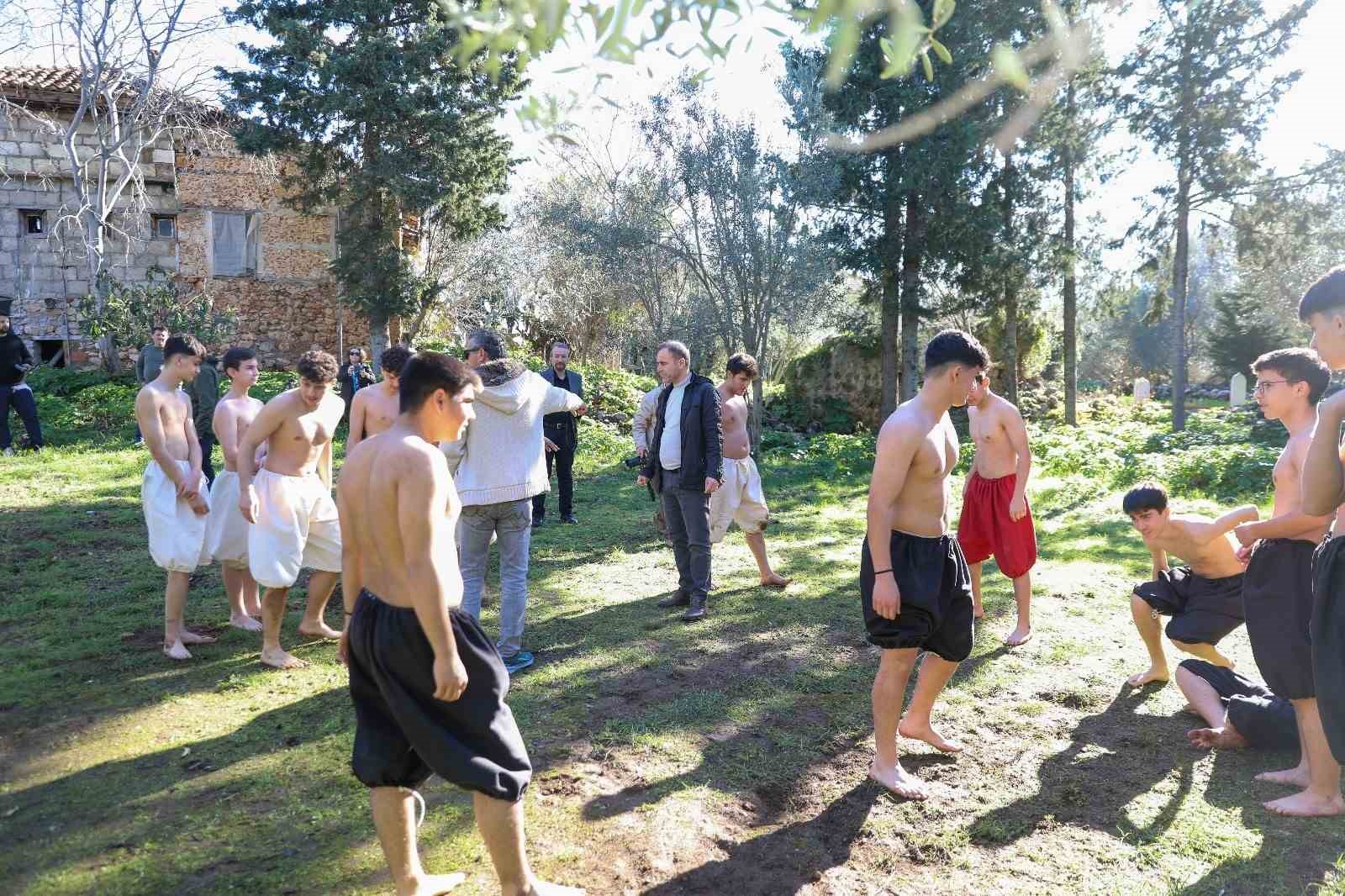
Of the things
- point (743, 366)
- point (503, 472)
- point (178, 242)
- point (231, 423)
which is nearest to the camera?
point (503, 472)

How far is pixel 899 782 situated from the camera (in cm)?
367

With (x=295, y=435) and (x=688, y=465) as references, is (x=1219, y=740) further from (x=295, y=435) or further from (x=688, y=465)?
(x=295, y=435)

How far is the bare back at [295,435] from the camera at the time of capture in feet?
16.6

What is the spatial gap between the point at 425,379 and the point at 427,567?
0.58 metres

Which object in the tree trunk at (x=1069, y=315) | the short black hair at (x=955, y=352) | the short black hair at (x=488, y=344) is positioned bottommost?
the short black hair at (x=955, y=352)

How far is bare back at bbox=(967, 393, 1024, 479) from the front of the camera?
18.4 ft

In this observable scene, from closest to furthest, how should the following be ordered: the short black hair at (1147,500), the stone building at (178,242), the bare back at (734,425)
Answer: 1. the short black hair at (1147,500)
2. the bare back at (734,425)
3. the stone building at (178,242)

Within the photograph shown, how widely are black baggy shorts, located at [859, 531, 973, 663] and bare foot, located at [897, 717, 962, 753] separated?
0.52m

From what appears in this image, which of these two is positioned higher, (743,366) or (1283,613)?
(743,366)

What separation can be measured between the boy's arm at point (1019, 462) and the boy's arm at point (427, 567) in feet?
13.6

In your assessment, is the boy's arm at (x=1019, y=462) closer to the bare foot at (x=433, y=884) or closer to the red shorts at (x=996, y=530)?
the red shorts at (x=996, y=530)

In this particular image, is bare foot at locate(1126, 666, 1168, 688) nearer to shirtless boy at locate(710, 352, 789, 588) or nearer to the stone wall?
shirtless boy at locate(710, 352, 789, 588)

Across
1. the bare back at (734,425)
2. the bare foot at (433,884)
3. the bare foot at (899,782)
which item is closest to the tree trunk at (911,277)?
the bare back at (734,425)

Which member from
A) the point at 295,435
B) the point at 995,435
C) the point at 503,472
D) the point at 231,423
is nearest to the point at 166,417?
the point at 231,423
